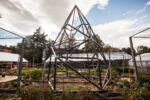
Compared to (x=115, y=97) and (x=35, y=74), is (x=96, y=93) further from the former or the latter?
(x=35, y=74)

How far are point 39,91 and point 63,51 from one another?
3462 mm

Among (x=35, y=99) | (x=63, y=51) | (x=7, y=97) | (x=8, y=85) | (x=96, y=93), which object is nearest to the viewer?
(x=35, y=99)

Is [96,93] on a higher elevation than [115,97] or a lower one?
higher

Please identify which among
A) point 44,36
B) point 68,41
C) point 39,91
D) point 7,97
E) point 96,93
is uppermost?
point 44,36

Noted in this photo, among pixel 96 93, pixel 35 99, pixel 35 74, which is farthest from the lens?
pixel 35 74

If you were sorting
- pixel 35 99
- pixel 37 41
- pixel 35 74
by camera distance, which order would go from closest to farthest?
pixel 35 99 → pixel 35 74 → pixel 37 41

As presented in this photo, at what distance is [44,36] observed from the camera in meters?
46.8

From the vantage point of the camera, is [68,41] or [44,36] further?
[44,36]

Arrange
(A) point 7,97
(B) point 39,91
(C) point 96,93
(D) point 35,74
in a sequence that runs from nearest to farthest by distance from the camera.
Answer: (B) point 39,91 < (C) point 96,93 < (A) point 7,97 < (D) point 35,74

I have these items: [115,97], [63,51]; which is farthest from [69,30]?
[115,97]

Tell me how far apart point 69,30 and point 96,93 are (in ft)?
15.9

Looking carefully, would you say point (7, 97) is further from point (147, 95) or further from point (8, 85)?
point (147, 95)

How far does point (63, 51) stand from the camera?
6125mm

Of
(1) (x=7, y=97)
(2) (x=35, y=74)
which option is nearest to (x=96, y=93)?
(1) (x=7, y=97)
